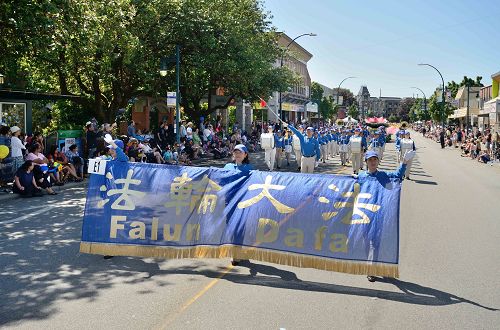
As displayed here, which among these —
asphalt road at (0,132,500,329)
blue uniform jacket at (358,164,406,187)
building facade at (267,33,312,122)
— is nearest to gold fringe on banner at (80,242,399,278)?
asphalt road at (0,132,500,329)

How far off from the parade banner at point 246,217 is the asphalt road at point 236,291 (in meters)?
0.32

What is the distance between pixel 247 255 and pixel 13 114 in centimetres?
1644

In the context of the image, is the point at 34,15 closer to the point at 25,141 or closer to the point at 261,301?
the point at 25,141

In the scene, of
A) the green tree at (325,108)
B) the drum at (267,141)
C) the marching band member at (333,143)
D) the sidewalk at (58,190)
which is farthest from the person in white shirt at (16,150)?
the green tree at (325,108)

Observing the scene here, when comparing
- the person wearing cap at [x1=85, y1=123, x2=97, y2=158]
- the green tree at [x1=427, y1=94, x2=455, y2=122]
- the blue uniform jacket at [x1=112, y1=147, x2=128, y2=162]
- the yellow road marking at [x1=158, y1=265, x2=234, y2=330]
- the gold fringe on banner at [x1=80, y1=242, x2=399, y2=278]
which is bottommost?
the yellow road marking at [x1=158, y1=265, x2=234, y2=330]

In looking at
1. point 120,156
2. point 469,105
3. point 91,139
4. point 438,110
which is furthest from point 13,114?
point 438,110

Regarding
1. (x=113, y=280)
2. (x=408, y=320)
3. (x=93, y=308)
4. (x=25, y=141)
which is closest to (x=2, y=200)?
(x=25, y=141)

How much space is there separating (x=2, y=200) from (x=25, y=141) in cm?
446

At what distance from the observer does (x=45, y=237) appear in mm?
9062

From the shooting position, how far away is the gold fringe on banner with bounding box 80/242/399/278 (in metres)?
6.19

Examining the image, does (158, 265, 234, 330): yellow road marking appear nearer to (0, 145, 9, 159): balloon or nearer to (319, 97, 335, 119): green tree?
(0, 145, 9, 159): balloon

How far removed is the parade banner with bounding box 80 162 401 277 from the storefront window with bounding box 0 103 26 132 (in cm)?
1413

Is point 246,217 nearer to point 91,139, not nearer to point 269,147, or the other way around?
point 91,139

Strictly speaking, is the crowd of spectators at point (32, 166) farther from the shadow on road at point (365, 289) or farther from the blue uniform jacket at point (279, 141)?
the shadow on road at point (365, 289)
